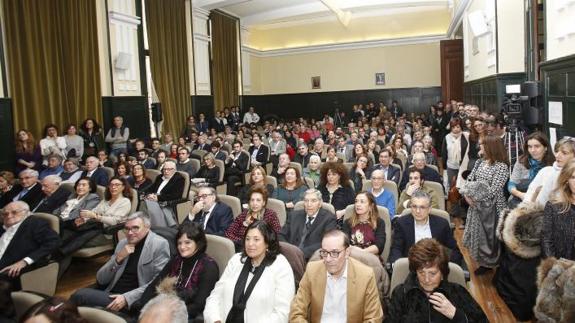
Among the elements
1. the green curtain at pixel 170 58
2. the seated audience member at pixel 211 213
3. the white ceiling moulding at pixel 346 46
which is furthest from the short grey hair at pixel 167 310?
the white ceiling moulding at pixel 346 46

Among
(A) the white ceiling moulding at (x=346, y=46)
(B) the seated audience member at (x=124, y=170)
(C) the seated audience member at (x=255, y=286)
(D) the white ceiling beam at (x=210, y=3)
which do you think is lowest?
(C) the seated audience member at (x=255, y=286)

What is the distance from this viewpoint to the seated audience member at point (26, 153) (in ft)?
24.0

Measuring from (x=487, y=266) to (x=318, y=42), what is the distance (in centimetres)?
1536

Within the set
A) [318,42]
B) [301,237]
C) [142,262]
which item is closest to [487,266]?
[301,237]

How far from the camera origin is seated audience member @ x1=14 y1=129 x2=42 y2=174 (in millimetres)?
7313

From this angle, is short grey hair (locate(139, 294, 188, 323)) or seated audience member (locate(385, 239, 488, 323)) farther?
seated audience member (locate(385, 239, 488, 323))

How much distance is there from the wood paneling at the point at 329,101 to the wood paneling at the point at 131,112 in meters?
6.35

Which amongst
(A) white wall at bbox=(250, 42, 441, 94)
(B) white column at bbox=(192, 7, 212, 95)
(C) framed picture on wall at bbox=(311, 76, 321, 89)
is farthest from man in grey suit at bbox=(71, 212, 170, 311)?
(C) framed picture on wall at bbox=(311, 76, 321, 89)

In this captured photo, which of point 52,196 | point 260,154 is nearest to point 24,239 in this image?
point 52,196

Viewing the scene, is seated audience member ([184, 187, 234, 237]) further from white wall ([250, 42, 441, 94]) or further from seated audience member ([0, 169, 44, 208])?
white wall ([250, 42, 441, 94])

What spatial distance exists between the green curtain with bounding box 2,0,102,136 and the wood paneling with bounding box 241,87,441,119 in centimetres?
790

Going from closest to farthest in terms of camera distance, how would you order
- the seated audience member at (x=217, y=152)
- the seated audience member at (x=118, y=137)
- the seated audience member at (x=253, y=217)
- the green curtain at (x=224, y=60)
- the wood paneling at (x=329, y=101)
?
the seated audience member at (x=253, y=217) < the seated audience member at (x=217, y=152) < the seated audience member at (x=118, y=137) < the green curtain at (x=224, y=60) < the wood paneling at (x=329, y=101)

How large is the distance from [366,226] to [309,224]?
1.69 ft

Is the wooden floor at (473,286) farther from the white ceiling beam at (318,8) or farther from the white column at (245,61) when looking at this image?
the white column at (245,61)
